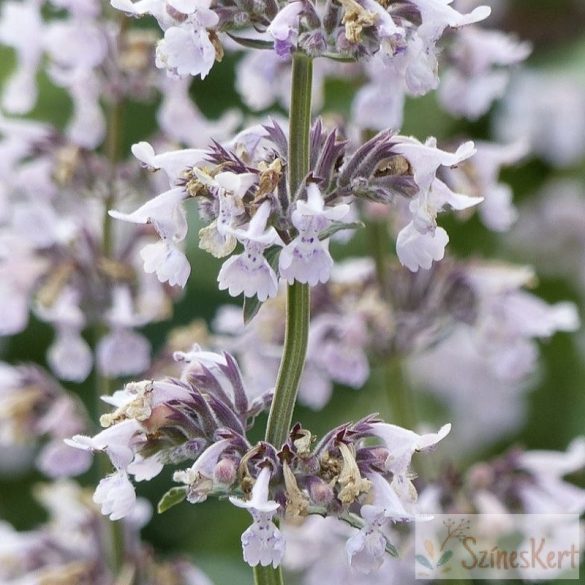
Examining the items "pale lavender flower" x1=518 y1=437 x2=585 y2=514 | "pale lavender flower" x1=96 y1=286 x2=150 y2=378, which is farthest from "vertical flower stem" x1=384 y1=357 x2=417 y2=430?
"pale lavender flower" x1=96 y1=286 x2=150 y2=378

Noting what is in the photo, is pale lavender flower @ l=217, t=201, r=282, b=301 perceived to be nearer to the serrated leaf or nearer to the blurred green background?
the serrated leaf

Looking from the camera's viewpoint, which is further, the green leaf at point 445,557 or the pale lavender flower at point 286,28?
the green leaf at point 445,557

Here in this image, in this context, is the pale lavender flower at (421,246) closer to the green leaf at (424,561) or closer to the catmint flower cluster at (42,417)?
the green leaf at (424,561)

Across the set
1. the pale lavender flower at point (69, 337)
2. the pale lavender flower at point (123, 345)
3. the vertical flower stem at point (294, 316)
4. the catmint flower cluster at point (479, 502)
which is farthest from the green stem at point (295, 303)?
the pale lavender flower at point (69, 337)

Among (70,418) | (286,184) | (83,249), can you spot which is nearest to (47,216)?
(83,249)

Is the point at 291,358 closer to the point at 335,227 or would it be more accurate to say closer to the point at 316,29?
the point at 335,227

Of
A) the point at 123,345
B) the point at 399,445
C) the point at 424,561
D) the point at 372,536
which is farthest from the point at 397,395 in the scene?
the point at 372,536

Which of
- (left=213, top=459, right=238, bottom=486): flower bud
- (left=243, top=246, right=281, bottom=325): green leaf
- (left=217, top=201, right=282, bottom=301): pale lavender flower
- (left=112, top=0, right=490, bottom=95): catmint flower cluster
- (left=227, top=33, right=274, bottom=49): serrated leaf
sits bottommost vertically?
(left=213, top=459, right=238, bottom=486): flower bud

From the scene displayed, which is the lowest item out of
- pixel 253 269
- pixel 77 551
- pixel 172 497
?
pixel 77 551
